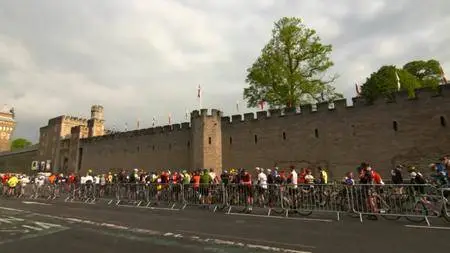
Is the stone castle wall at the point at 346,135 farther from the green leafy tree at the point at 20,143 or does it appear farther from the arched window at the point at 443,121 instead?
the green leafy tree at the point at 20,143

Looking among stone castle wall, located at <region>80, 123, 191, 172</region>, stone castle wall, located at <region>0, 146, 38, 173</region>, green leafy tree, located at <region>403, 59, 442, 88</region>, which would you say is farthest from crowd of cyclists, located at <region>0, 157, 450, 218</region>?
stone castle wall, located at <region>0, 146, 38, 173</region>

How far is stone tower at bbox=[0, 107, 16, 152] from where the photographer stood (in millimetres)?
85188

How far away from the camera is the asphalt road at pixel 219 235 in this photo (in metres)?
6.49

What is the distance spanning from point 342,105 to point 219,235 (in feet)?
56.5

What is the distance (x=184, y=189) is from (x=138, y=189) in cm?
301

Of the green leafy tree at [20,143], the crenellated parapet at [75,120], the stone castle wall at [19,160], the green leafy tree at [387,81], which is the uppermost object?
the green leafy tree at [20,143]

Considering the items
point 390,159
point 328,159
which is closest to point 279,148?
point 328,159

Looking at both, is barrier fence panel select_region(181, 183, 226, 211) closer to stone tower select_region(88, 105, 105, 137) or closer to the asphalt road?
the asphalt road

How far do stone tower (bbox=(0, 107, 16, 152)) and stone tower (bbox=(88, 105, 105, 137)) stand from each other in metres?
49.1

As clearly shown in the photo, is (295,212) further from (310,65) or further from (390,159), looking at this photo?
(310,65)

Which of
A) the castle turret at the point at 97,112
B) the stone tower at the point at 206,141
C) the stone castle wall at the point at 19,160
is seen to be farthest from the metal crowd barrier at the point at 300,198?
the stone castle wall at the point at 19,160

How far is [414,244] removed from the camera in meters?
6.55

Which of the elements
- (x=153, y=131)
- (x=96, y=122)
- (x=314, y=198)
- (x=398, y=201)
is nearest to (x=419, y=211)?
(x=398, y=201)

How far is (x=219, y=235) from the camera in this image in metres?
7.80
